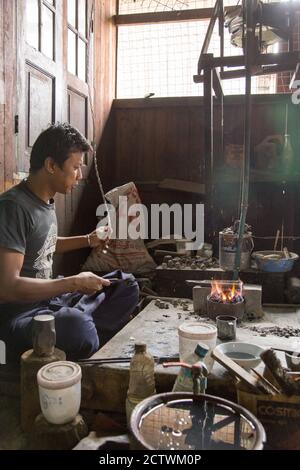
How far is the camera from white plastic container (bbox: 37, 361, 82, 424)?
1877 mm

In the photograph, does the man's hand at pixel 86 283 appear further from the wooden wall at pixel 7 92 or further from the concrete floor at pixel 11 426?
the wooden wall at pixel 7 92

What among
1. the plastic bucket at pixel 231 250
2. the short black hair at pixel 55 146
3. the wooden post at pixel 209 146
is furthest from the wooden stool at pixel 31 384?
the wooden post at pixel 209 146

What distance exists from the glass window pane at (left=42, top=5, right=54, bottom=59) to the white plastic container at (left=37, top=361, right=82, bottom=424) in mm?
3401

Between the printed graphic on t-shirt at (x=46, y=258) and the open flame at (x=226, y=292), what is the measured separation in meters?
1.27

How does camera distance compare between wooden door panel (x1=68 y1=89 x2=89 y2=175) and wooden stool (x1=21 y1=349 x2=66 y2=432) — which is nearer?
wooden stool (x1=21 y1=349 x2=66 y2=432)

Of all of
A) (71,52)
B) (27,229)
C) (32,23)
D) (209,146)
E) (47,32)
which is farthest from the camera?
(71,52)

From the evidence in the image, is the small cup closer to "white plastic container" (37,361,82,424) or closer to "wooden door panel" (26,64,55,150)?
"white plastic container" (37,361,82,424)

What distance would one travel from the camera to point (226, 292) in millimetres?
3256

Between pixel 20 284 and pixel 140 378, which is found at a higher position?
pixel 20 284

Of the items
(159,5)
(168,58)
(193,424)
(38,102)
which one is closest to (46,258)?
(193,424)

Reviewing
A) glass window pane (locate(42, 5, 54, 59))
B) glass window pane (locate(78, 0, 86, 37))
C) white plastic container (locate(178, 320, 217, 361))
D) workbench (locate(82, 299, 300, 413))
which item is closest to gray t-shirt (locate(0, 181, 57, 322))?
workbench (locate(82, 299, 300, 413))

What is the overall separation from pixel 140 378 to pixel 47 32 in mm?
3714

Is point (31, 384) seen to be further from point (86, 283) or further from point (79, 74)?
point (79, 74)

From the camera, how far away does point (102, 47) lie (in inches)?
236
